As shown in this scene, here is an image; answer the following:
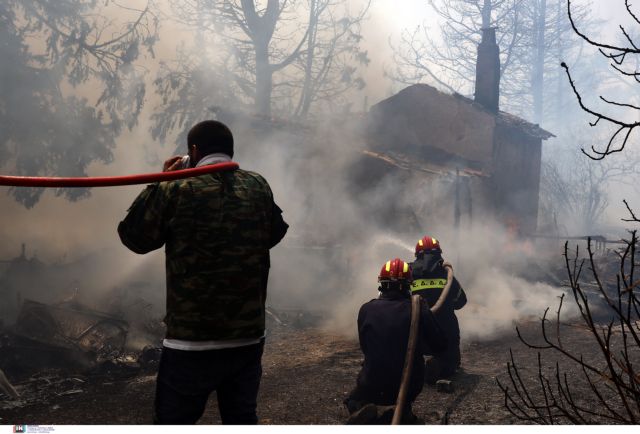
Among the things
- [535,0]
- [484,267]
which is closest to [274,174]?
[484,267]

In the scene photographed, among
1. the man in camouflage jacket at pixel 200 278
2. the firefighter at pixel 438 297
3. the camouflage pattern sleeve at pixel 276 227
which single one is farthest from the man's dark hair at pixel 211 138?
the firefighter at pixel 438 297

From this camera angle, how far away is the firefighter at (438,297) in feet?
21.2

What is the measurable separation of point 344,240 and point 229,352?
Answer: 1240 cm

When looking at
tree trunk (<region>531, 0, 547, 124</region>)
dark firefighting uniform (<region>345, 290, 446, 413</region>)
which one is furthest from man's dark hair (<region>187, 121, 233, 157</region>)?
tree trunk (<region>531, 0, 547, 124</region>)

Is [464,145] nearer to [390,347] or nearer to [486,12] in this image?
[486,12]

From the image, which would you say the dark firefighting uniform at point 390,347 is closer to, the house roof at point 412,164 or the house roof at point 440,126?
the house roof at point 412,164

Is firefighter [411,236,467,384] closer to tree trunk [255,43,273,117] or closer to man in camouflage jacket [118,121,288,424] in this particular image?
man in camouflage jacket [118,121,288,424]

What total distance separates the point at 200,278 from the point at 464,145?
19183 mm

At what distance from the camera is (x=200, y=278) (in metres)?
2.59

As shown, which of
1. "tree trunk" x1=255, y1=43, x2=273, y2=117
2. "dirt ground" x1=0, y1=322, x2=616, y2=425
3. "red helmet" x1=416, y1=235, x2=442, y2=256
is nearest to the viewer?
"dirt ground" x1=0, y1=322, x2=616, y2=425

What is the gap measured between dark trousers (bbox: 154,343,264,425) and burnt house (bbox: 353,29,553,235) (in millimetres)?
13694

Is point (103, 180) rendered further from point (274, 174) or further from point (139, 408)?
point (274, 174)

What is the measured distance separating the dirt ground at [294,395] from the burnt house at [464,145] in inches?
349

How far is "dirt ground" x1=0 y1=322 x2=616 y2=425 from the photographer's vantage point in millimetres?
5403
